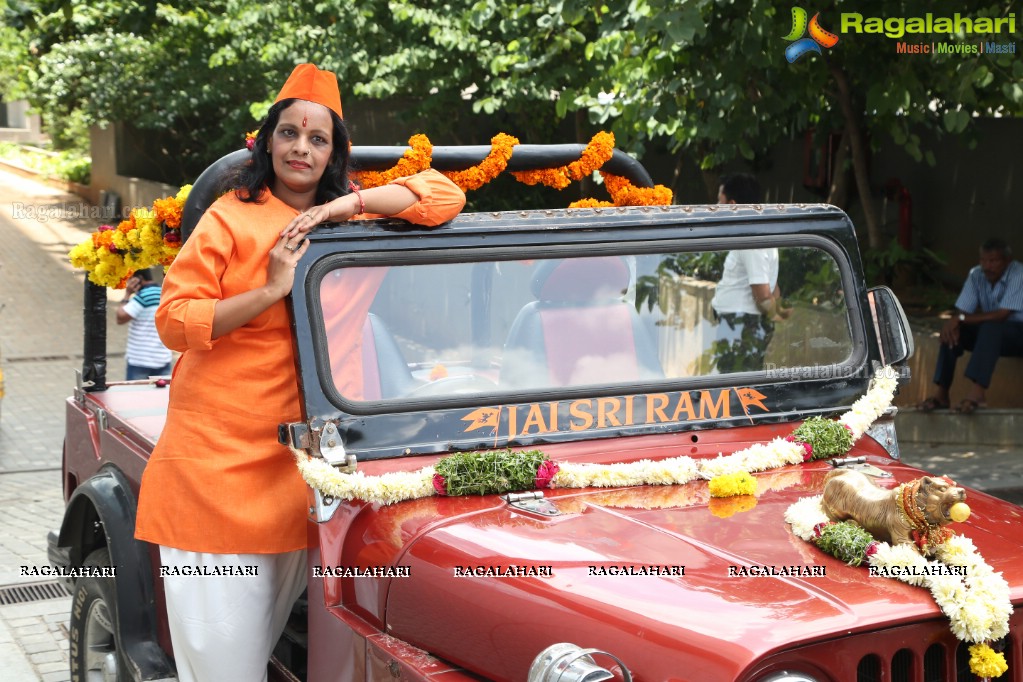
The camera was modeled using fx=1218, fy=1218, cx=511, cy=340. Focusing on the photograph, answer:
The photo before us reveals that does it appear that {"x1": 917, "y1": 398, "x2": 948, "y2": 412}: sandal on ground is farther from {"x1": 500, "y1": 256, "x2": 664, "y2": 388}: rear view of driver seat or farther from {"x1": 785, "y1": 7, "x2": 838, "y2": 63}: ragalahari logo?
{"x1": 500, "y1": 256, "x2": 664, "y2": 388}: rear view of driver seat

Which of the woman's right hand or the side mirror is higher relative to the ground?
the woman's right hand

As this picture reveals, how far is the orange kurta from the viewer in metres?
3.05

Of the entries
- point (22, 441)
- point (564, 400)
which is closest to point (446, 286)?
point (564, 400)

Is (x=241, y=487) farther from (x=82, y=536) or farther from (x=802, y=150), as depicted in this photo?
(x=802, y=150)

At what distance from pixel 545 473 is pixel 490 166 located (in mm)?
1290

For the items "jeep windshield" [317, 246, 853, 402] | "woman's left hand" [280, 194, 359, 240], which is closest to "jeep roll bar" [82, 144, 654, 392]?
"woman's left hand" [280, 194, 359, 240]

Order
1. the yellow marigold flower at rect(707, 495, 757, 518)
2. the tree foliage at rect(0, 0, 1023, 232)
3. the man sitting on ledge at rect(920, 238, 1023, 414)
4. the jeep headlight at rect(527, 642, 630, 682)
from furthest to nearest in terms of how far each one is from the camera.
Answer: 1. the man sitting on ledge at rect(920, 238, 1023, 414)
2. the tree foliage at rect(0, 0, 1023, 232)
3. the yellow marigold flower at rect(707, 495, 757, 518)
4. the jeep headlight at rect(527, 642, 630, 682)

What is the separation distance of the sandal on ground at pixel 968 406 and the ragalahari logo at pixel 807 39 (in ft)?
9.15

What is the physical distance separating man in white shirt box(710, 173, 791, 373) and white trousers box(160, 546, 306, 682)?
1.33m

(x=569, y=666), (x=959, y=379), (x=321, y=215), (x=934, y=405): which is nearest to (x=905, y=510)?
(x=569, y=666)

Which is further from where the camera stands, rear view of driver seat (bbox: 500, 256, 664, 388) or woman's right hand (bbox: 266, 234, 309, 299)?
rear view of driver seat (bbox: 500, 256, 664, 388)

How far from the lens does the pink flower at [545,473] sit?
9.83 ft

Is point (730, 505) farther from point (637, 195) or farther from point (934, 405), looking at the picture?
point (934, 405)

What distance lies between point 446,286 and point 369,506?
25.0 inches
